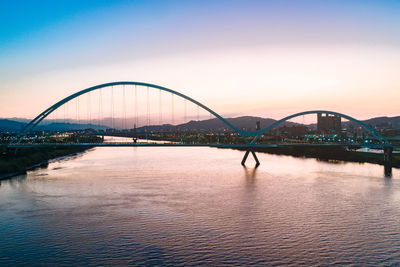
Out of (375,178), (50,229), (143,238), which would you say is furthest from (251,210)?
(375,178)

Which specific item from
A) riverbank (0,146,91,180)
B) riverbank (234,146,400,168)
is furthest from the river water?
riverbank (234,146,400,168)

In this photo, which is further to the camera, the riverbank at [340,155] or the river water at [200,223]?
the riverbank at [340,155]

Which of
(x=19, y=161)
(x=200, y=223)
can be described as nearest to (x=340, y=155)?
(x=200, y=223)

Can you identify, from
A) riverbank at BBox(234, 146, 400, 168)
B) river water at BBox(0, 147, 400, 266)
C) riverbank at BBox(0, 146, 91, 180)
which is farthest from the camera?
riverbank at BBox(234, 146, 400, 168)

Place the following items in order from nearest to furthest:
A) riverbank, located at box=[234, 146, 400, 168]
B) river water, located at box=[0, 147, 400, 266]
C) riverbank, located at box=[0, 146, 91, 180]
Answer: river water, located at box=[0, 147, 400, 266] < riverbank, located at box=[0, 146, 91, 180] < riverbank, located at box=[234, 146, 400, 168]

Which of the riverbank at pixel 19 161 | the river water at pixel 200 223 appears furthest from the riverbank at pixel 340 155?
the riverbank at pixel 19 161

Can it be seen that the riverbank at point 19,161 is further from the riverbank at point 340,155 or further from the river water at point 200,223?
the riverbank at point 340,155

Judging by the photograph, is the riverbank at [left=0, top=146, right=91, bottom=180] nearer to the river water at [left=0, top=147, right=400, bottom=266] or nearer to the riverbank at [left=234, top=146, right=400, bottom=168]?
the river water at [left=0, top=147, right=400, bottom=266]

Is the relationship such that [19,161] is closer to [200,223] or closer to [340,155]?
[200,223]
